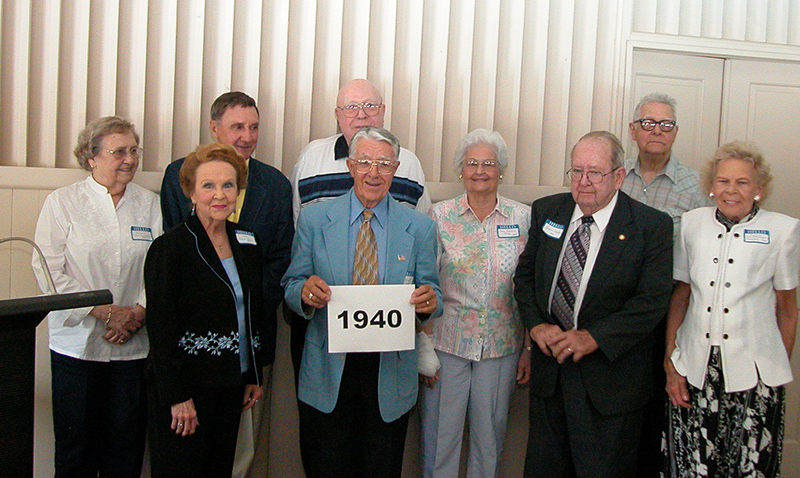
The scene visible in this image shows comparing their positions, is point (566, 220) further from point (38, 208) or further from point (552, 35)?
point (38, 208)

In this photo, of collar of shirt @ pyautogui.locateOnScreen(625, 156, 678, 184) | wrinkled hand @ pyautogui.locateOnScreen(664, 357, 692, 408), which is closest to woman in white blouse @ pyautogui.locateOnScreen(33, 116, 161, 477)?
wrinkled hand @ pyautogui.locateOnScreen(664, 357, 692, 408)

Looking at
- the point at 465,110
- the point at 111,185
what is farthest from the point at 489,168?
the point at 111,185

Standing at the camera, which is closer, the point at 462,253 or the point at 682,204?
the point at 462,253

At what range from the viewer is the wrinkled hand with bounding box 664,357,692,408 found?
9.43 feet

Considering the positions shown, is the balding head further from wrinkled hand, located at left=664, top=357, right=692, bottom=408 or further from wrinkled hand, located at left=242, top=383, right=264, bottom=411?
wrinkled hand, located at left=664, top=357, right=692, bottom=408

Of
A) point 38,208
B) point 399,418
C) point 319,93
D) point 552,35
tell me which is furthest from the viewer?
Result: point 552,35

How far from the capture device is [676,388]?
2895 millimetres

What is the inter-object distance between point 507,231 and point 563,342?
2.04 feet

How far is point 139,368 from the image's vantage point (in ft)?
9.79

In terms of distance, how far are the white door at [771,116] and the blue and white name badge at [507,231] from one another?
2035mm

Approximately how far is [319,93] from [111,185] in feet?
4.31

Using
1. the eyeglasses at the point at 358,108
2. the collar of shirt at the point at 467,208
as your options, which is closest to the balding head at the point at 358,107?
the eyeglasses at the point at 358,108

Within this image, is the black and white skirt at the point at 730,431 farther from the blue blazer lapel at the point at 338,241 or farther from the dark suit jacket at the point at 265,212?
the dark suit jacket at the point at 265,212

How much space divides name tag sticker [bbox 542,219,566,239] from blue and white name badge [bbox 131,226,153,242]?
1831mm
